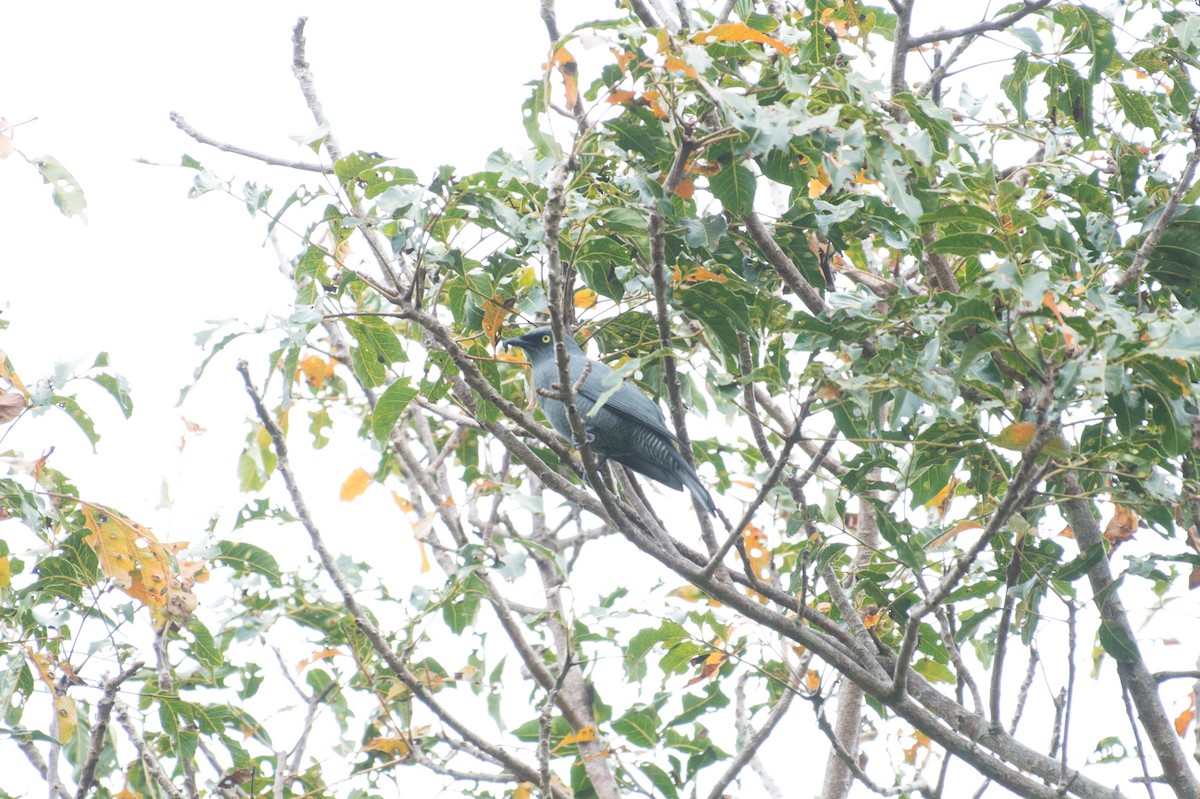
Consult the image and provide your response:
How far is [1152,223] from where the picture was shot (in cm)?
313

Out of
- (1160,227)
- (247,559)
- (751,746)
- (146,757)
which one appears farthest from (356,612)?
(1160,227)

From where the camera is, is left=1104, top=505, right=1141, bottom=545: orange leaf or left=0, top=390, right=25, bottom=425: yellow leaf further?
left=1104, top=505, right=1141, bottom=545: orange leaf

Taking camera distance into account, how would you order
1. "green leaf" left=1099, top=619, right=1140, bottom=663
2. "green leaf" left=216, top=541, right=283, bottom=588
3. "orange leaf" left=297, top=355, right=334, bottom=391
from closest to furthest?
1. "green leaf" left=1099, top=619, right=1140, bottom=663
2. "green leaf" left=216, top=541, right=283, bottom=588
3. "orange leaf" left=297, top=355, right=334, bottom=391

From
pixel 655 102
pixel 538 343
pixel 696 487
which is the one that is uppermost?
pixel 538 343

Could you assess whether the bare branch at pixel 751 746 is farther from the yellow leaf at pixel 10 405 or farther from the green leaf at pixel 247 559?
the yellow leaf at pixel 10 405

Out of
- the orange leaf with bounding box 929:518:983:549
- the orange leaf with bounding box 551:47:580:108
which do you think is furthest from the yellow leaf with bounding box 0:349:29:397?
the orange leaf with bounding box 929:518:983:549

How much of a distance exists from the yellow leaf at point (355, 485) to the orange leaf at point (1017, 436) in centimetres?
277

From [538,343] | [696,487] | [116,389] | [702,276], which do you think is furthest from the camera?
[538,343]

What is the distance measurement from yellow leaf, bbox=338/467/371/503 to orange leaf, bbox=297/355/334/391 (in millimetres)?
1624

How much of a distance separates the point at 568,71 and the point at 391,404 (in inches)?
46.6

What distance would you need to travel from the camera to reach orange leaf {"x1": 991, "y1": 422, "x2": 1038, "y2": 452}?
2637 millimetres

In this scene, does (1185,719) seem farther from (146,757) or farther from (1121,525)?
(146,757)

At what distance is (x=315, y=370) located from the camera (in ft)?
20.3

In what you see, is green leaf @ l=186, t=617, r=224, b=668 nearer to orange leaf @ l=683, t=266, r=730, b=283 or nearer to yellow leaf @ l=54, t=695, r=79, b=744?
yellow leaf @ l=54, t=695, r=79, b=744
